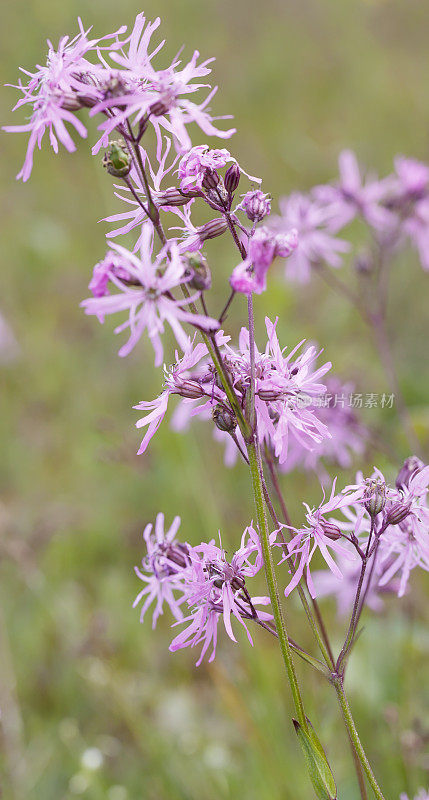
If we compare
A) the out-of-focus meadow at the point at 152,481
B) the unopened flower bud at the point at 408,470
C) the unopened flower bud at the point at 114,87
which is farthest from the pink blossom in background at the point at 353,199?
the unopened flower bud at the point at 114,87

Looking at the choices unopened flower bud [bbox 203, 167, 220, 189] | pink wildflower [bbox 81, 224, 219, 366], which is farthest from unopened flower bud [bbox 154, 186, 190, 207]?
pink wildflower [bbox 81, 224, 219, 366]

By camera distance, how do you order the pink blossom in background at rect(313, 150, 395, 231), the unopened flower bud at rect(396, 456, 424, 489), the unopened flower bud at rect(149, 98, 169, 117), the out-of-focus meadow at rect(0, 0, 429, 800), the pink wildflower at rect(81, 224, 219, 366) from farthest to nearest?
the pink blossom in background at rect(313, 150, 395, 231), the out-of-focus meadow at rect(0, 0, 429, 800), the unopened flower bud at rect(396, 456, 424, 489), the unopened flower bud at rect(149, 98, 169, 117), the pink wildflower at rect(81, 224, 219, 366)

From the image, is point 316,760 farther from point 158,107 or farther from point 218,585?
point 158,107

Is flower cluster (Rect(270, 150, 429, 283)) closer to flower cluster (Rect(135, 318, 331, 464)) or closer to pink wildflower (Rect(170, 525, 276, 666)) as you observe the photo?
flower cluster (Rect(135, 318, 331, 464))

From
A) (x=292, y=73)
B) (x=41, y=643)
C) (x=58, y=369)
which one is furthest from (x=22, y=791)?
(x=292, y=73)

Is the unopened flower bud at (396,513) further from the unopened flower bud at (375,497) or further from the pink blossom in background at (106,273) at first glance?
the pink blossom in background at (106,273)

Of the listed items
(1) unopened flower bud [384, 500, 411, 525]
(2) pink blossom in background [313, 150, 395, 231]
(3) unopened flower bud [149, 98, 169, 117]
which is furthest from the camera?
(2) pink blossom in background [313, 150, 395, 231]

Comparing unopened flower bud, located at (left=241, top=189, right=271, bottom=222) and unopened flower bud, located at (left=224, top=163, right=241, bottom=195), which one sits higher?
unopened flower bud, located at (left=224, top=163, right=241, bottom=195)
